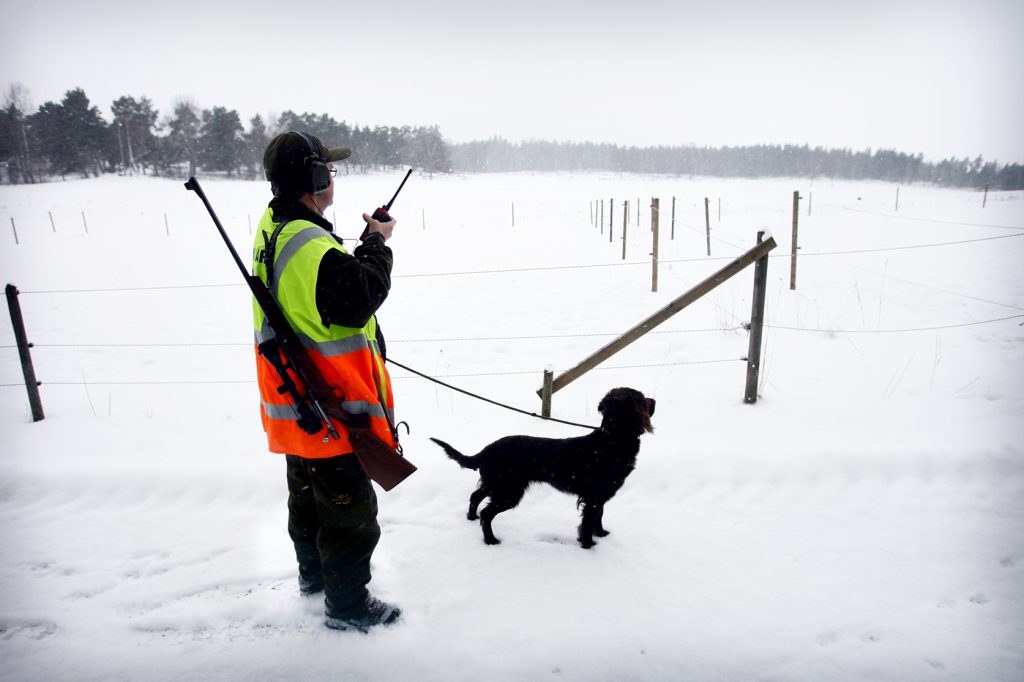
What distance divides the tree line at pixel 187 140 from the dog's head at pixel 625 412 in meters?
30.5

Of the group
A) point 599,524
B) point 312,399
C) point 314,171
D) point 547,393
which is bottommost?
point 599,524

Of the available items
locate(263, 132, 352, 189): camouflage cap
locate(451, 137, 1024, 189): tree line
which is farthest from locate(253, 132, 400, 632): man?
locate(451, 137, 1024, 189): tree line

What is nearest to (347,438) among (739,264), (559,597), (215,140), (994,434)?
(559,597)

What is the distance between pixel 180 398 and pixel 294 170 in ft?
13.6

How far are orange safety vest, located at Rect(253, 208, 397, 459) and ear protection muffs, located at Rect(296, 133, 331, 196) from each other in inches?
7.3

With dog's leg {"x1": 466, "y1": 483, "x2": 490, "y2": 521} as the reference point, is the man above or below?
above

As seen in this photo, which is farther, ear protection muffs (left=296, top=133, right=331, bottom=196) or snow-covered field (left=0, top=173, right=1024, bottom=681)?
snow-covered field (left=0, top=173, right=1024, bottom=681)

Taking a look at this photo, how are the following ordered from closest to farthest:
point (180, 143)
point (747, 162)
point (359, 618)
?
point (359, 618), point (180, 143), point (747, 162)

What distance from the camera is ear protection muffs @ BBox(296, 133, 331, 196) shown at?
196 cm

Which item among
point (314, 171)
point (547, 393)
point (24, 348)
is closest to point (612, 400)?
point (547, 393)

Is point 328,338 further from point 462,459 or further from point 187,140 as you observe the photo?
point 187,140

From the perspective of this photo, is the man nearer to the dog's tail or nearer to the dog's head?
the dog's tail

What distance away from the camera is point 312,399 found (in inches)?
76.3

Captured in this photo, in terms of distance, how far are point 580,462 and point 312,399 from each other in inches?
58.5
